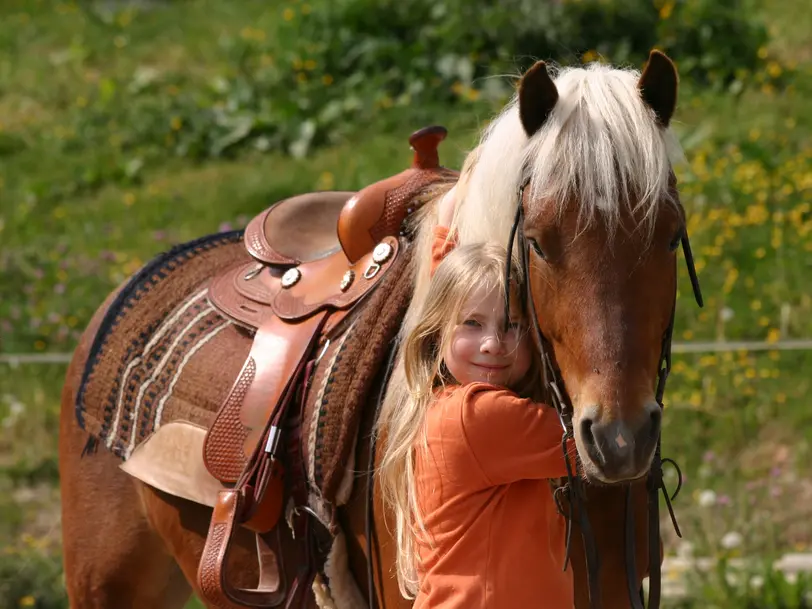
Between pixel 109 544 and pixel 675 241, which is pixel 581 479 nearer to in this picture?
pixel 675 241

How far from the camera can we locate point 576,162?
1.97m

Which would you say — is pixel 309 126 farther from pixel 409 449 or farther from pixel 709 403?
pixel 409 449

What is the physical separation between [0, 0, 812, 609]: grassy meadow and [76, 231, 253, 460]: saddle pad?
1787 mm

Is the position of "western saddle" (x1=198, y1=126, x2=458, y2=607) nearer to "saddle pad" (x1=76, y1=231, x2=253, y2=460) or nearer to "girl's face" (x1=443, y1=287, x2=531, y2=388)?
"saddle pad" (x1=76, y1=231, x2=253, y2=460)

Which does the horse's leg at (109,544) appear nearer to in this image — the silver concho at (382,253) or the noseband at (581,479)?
the silver concho at (382,253)

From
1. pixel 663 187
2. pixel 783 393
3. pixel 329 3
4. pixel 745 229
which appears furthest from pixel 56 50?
pixel 663 187

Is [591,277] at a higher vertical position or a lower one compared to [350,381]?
higher

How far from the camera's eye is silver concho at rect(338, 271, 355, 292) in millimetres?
2602

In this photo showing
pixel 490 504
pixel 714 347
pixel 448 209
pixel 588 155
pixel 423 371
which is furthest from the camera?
pixel 714 347

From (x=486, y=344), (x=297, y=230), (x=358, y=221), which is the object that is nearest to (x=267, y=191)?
(x=297, y=230)

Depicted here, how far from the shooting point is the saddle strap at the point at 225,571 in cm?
257

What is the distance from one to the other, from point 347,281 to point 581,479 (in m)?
0.77

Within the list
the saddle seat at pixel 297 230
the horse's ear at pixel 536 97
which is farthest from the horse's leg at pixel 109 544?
the horse's ear at pixel 536 97

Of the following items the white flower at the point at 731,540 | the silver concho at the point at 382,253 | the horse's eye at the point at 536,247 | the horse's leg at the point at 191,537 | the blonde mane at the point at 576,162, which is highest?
the blonde mane at the point at 576,162
